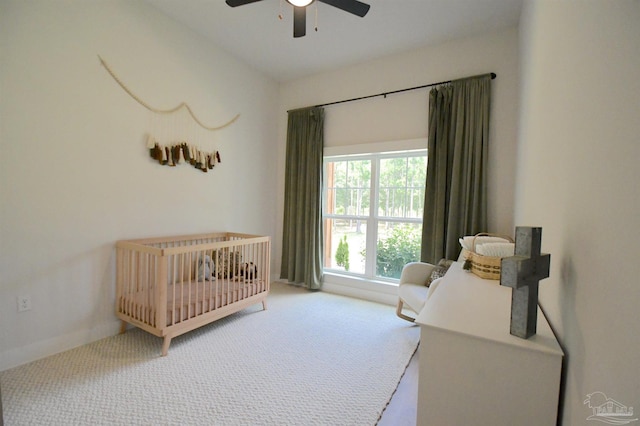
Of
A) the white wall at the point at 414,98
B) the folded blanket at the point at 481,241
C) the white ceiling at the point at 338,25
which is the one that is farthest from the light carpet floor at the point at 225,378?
the white ceiling at the point at 338,25

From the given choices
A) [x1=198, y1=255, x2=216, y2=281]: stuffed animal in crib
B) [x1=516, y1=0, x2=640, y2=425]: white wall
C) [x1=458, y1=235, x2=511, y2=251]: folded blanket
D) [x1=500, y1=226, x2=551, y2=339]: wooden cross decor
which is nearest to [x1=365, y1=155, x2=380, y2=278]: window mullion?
[x1=458, y1=235, x2=511, y2=251]: folded blanket

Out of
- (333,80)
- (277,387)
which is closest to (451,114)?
(333,80)

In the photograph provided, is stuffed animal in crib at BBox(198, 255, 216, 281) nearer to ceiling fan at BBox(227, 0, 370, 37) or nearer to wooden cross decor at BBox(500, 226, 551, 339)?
ceiling fan at BBox(227, 0, 370, 37)

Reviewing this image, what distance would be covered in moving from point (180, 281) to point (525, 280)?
2414 millimetres

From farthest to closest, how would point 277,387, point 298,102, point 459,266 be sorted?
1. point 298,102
2. point 459,266
3. point 277,387

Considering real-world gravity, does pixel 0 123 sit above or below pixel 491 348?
above

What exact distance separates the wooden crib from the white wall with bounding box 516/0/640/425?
81.4 inches

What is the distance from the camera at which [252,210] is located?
3.68m

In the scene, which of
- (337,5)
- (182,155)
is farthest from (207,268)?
(337,5)

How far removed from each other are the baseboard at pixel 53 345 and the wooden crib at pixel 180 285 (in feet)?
0.39

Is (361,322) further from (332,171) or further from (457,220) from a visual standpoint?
(332,171)

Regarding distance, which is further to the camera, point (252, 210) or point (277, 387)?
point (252, 210)

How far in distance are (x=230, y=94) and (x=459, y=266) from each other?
3.05 m

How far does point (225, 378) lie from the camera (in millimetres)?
1804
